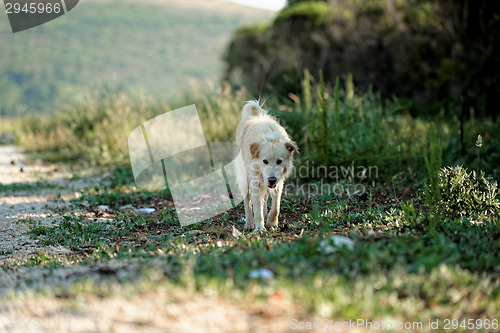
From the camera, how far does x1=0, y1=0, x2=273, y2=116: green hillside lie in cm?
3528

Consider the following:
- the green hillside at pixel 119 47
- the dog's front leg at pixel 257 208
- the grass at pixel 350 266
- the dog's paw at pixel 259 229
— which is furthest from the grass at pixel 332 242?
the green hillside at pixel 119 47

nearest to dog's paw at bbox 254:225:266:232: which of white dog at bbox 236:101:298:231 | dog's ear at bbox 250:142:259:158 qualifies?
white dog at bbox 236:101:298:231

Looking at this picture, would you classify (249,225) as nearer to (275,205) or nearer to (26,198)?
(275,205)

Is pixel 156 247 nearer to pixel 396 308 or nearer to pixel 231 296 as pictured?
pixel 231 296

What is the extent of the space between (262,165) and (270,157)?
12cm

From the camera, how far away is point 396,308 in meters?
2.72

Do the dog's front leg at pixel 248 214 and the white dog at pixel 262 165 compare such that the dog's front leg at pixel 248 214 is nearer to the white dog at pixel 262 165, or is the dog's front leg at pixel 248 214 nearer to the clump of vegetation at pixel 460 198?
the white dog at pixel 262 165

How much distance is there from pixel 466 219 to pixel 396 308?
216 centimetres

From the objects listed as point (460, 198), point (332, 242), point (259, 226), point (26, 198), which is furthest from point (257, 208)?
point (26, 198)

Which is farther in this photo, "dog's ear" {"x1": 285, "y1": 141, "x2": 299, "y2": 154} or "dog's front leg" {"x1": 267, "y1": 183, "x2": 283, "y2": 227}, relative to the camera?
"dog's front leg" {"x1": 267, "y1": 183, "x2": 283, "y2": 227}

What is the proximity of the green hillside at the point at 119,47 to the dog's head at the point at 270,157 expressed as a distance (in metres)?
26.9

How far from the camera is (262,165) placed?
5.07 metres

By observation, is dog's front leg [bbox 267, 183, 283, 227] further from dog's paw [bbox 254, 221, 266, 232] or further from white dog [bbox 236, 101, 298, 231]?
dog's paw [bbox 254, 221, 266, 232]

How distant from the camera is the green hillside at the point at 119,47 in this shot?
3528 centimetres
